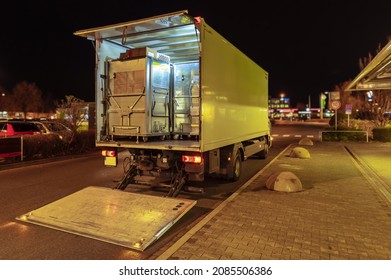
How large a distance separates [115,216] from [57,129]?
12086mm

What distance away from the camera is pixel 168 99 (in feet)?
28.1

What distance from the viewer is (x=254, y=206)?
6598mm

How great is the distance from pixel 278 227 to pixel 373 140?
20.9 metres

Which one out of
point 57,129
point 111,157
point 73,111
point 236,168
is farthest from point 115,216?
point 73,111

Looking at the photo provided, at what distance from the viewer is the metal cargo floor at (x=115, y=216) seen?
488 cm

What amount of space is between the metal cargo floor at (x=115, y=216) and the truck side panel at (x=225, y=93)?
1589 mm

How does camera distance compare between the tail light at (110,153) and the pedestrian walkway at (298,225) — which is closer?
the pedestrian walkway at (298,225)

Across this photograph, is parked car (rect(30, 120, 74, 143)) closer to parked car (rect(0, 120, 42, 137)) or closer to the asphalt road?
parked car (rect(0, 120, 42, 137))

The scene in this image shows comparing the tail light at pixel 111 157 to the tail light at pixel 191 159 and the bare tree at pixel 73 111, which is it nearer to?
the tail light at pixel 191 159

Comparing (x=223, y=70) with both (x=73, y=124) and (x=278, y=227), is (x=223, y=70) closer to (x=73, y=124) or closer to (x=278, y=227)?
(x=278, y=227)

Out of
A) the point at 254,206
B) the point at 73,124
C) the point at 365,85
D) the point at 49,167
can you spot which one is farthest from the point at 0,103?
the point at 254,206

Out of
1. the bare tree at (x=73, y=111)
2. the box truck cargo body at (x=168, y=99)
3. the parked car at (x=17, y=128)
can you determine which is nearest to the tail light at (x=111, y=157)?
the box truck cargo body at (x=168, y=99)

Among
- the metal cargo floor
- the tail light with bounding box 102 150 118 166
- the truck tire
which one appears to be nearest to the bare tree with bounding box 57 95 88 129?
the tail light with bounding box 102 150 118 166

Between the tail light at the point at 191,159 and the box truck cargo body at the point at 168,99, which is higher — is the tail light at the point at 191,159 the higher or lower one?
the lower one
